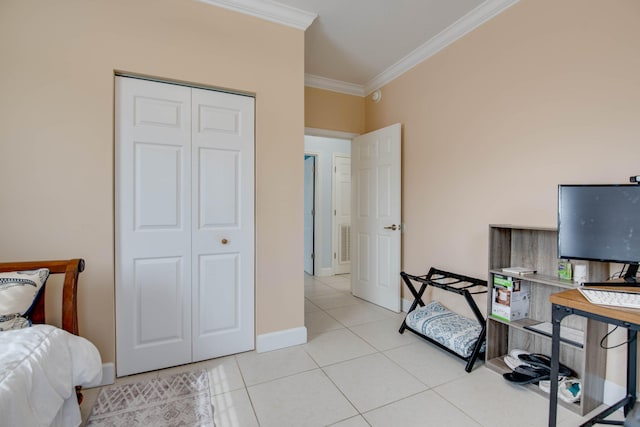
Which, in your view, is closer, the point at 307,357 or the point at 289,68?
the point at 307,357

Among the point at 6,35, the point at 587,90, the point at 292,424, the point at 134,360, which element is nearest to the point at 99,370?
the point at 134,360

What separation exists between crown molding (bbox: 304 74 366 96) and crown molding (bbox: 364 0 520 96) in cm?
19

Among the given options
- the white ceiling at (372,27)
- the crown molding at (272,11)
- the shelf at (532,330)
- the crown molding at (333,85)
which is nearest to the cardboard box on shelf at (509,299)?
the shelf at (532,330)

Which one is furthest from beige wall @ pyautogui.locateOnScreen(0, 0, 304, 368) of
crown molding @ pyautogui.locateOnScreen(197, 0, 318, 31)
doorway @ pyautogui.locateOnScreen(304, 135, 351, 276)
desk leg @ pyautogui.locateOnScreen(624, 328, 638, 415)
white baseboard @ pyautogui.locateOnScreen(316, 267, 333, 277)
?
white baseboard @ pyautogui.locateOnScreen(316, 267, 333, 277)

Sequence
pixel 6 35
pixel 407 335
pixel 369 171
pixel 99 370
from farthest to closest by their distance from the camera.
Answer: pixel 369 171, pixel 407 335, pixel 6 35, pixel 99 370

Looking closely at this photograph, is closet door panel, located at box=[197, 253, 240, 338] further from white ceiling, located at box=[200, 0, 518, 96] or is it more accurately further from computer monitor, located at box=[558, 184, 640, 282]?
computer monitor, located at box=[558, 184, 640, 282]

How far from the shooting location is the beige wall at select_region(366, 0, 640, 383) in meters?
1.70

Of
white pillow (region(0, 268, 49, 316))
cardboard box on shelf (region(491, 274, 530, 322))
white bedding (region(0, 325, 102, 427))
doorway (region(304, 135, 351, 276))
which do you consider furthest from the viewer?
doorway (region(304, 135, 351, 276))

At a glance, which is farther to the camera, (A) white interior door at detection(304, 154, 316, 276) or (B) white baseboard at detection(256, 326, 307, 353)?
(A) white interior door at detection(304, 154, 316, 276)

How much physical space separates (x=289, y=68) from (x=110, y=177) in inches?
61.3

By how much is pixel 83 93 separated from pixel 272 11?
146 centimetres

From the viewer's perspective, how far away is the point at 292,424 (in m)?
1.54

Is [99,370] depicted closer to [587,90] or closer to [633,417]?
Answer: [633,417]

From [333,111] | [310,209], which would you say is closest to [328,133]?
[333,111]
